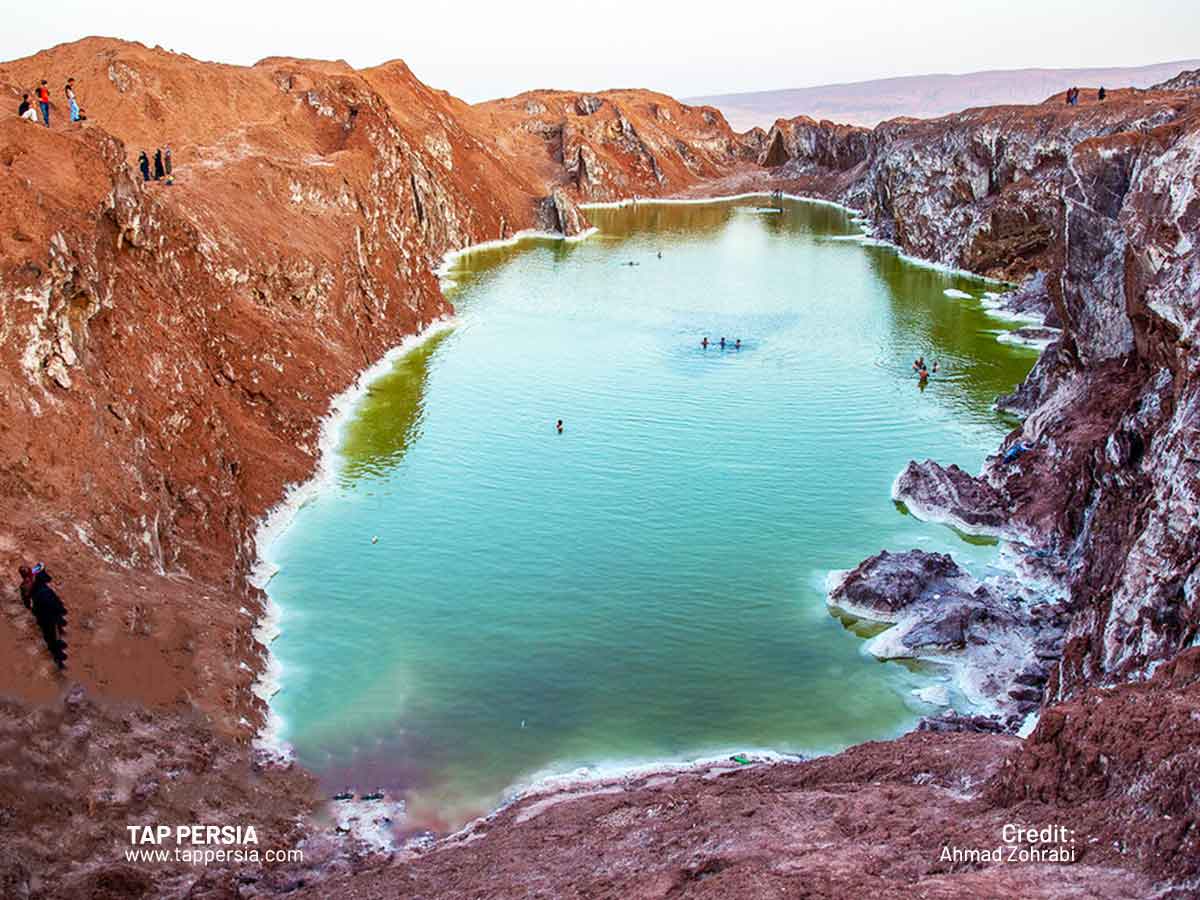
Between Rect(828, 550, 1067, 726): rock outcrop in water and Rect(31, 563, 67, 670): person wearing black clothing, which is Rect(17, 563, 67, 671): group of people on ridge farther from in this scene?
Rect(828, 550, 1067, 726): rock outcrop in water

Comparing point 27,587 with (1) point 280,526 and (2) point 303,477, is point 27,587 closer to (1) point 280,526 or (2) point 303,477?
(1) point 280,526

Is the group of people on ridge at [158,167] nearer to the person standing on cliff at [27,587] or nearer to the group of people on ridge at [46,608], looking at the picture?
the person standing on cliff at [27,587]

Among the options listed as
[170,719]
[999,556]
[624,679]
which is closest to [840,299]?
[999,556]

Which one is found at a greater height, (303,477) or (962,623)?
(303,477)

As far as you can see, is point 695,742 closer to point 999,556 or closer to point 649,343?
point 999,556

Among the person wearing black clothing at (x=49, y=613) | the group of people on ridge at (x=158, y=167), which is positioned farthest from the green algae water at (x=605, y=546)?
the group of people on ridge at (x=158, y=167)

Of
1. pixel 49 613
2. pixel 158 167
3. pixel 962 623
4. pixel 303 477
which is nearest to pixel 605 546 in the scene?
pixel 962 623
